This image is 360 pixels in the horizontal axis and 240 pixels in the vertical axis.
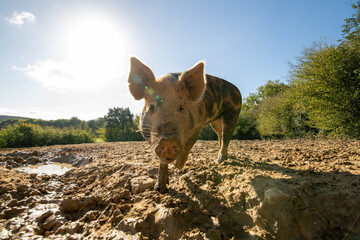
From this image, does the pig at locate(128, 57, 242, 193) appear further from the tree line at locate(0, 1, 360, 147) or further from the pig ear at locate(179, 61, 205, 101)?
the tree line at locate(0, 1, 360, 147)

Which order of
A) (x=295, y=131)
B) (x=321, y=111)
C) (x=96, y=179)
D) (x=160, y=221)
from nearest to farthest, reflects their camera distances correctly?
(x=160, y=221)
(x=96, y=179)
(x=321, y=111)
(x=295, y=131)

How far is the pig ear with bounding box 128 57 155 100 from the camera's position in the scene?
2505mm

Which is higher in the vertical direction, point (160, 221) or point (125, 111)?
point (125, 111)

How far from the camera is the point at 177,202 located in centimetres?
211

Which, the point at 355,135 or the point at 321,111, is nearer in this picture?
the point at 355,135

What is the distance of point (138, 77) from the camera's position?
2564mm

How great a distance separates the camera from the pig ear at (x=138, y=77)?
2505mm

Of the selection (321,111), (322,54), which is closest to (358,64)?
(322,54)

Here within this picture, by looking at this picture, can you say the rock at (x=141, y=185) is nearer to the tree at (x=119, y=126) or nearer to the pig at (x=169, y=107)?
the pig at (x=169, y=107)

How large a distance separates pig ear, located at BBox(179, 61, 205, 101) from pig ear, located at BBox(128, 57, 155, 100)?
548 millimetres

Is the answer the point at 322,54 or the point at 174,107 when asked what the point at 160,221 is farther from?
the point at 322,54

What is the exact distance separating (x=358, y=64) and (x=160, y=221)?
1385cm

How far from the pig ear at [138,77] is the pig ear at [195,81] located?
0.55 metres

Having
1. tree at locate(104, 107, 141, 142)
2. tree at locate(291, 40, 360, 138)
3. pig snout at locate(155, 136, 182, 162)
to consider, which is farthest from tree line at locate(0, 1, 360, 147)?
tree at locate(104, 107, 141, 142)
